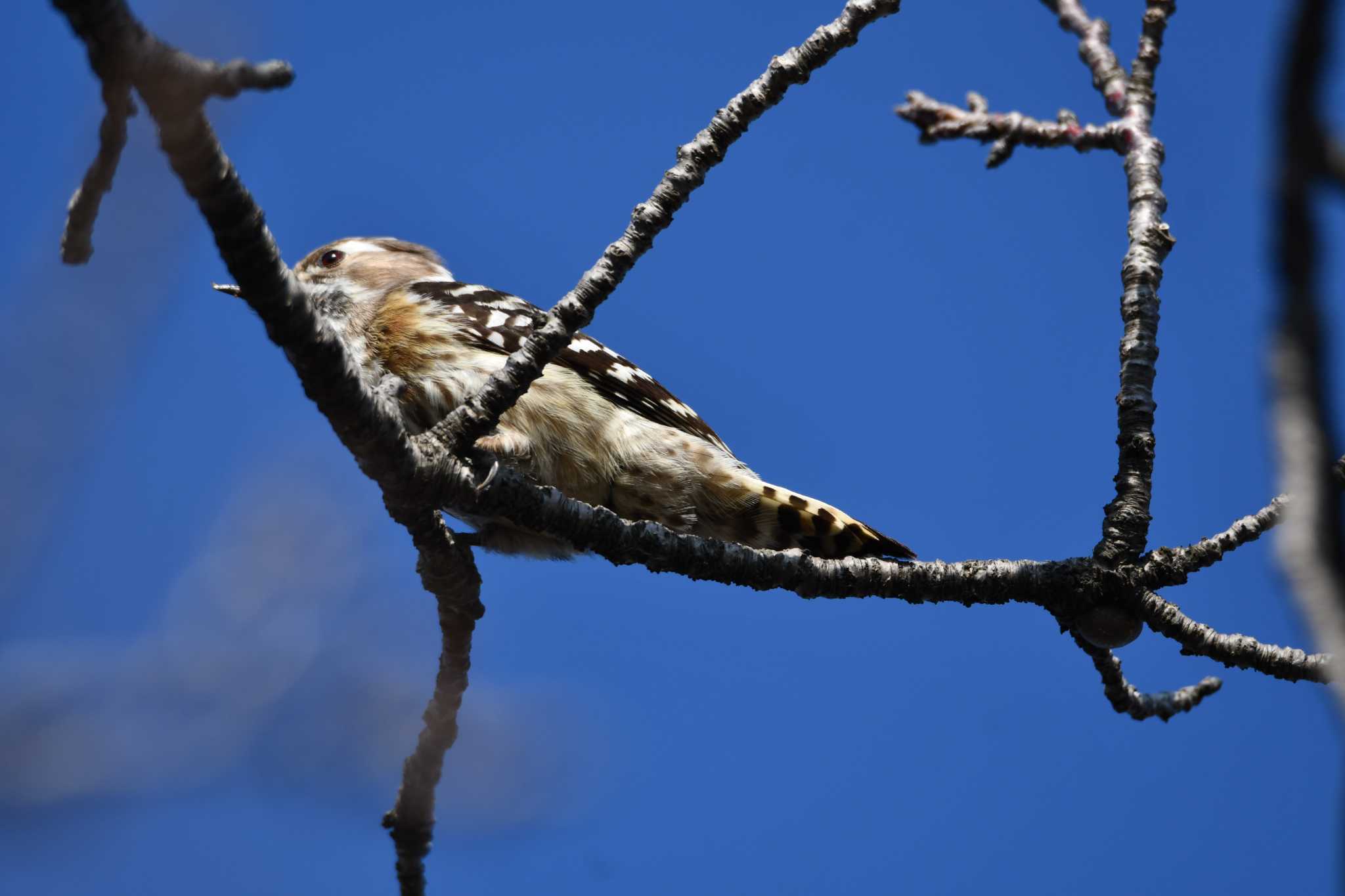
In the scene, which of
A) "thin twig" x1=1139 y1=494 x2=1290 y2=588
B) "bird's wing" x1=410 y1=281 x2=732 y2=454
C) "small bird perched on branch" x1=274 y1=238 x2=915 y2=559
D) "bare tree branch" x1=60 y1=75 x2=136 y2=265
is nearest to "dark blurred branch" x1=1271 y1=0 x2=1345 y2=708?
"bare tree branch" x1=60 y1=75 x2=136 y2=265

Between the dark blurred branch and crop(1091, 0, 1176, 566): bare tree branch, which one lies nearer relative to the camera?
the dark blurred branch

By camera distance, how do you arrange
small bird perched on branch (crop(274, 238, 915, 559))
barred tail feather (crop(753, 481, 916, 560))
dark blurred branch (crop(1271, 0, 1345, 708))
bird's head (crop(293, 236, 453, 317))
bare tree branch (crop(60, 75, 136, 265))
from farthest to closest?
bird's head (crop(293, 236, 453, 317))
small bird perched on branch (crop(274, 238, 915, 559))
barred tail feather (crop(753, 481, 916, 560))
bare tree branch (crop(60, 75, 136, 265))
dark blurred branch (crop(1271, 0, 1345, 708))

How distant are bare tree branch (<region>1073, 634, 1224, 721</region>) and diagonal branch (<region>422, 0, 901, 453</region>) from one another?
6.93ft

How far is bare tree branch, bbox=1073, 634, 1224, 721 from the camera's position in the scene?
14.2ft

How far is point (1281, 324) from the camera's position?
2.94 ft

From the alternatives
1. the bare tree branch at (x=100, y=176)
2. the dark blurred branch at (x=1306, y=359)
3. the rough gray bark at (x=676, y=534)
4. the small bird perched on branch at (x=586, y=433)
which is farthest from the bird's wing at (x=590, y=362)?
the dark blurred branch at (x=1306, y=359)

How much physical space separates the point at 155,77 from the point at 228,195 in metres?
0.46

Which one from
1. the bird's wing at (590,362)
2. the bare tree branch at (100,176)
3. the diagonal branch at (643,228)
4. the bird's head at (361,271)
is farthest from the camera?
the bird's head at (361,271)


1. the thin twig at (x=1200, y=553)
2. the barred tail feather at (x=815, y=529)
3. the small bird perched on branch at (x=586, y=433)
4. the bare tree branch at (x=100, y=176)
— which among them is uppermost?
the small bird perched on branch at (x=586, y=433)

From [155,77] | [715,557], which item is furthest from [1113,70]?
[155,77]

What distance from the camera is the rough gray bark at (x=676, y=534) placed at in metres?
3.06

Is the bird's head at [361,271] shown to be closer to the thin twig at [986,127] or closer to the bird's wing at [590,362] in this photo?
the bird's wing at [590,362]

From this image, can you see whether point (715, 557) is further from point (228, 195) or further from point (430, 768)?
point (228, 195)

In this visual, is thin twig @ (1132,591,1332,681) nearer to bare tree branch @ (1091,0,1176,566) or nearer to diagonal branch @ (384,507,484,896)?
bare tree branch @ (1091,0,1176,566)
